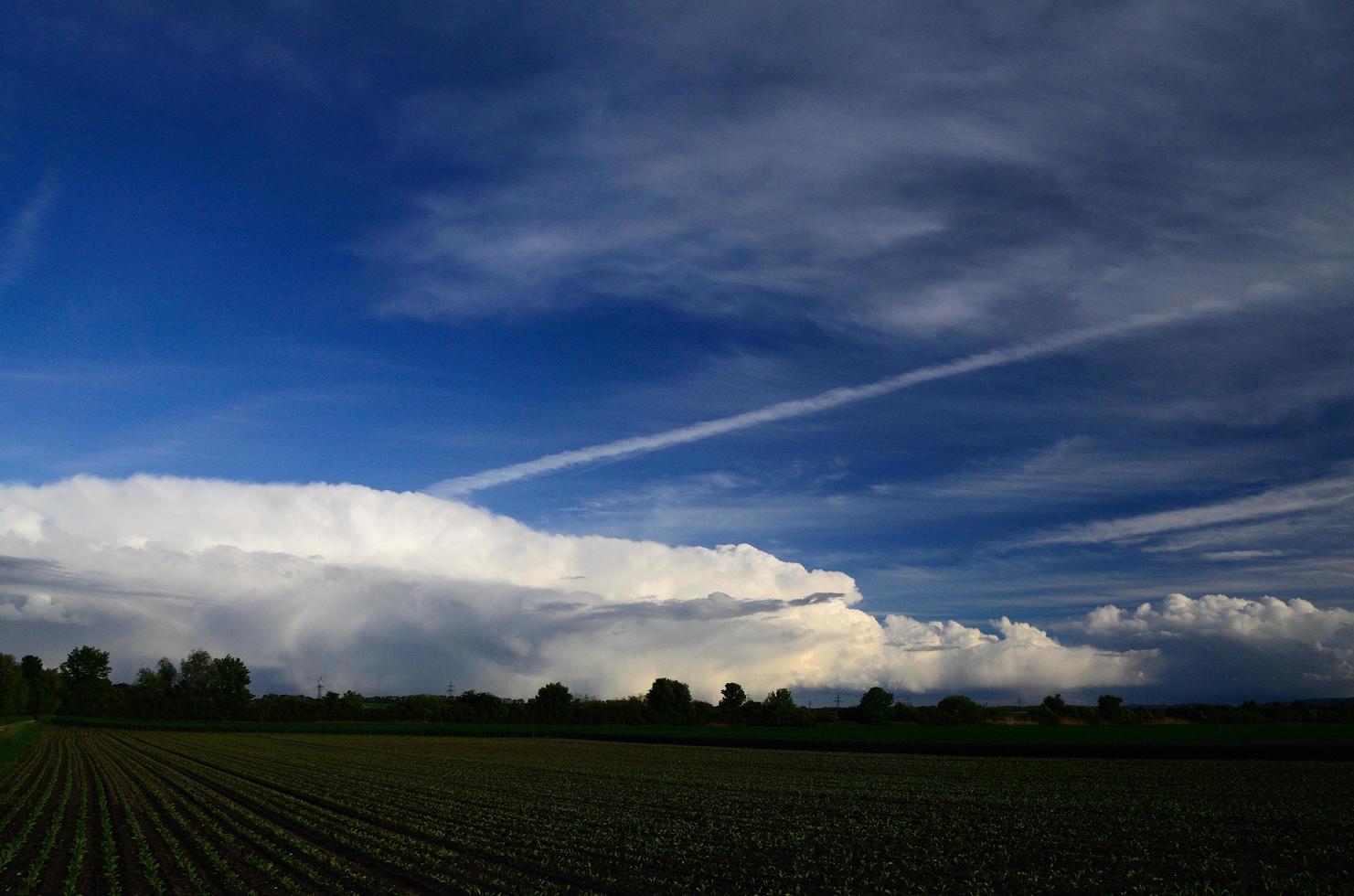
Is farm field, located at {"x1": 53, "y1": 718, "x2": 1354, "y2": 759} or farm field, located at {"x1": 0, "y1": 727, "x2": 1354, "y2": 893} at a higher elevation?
farm field, located at {"x1": 0, "y1": 727, "x2": 1354, "y2": 893}

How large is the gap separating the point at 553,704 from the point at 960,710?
89.9 meters

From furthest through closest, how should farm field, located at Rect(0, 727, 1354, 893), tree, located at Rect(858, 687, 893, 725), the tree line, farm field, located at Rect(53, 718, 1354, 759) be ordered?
tree, located at Rect(858, 687, 893, 725), the tree line, farm field, located at Rect(53, 718, 1354, 759), farm field, located at Rect(0, 727, 1354, 893)

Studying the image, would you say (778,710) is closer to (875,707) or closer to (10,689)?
(875,707)

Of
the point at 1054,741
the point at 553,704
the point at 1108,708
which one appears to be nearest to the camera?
the point at 1054,741

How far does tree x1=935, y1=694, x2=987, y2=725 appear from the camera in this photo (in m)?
157

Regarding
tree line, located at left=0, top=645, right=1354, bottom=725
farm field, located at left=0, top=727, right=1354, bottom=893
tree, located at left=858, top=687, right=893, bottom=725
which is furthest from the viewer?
tree, located at left=858, top=687, right=893, bottom=725

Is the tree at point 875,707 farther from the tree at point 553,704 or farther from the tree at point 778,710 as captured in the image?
the tree at point 553,704

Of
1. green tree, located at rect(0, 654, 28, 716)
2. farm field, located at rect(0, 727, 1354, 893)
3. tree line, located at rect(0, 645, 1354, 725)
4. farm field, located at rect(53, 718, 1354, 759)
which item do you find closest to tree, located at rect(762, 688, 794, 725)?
tree line, located at rect(0, 645, 1354, 725)

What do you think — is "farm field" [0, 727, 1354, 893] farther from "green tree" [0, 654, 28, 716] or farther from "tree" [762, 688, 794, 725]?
"green tree" [0, 654, 28, 716]

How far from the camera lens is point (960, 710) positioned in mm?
160875

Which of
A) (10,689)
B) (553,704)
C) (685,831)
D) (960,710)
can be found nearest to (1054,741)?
(685,831)

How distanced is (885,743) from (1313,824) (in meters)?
57.0

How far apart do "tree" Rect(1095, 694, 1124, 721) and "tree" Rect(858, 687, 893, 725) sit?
126ft

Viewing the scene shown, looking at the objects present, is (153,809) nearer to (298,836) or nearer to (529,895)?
(298,836)
